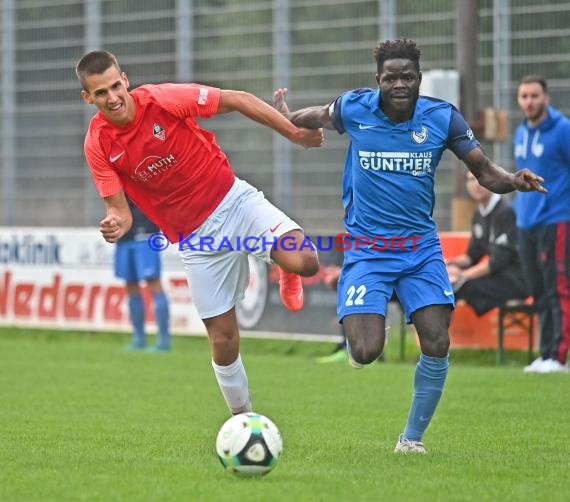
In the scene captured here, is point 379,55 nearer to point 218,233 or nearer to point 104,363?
point 218,233

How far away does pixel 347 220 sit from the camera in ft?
26.1

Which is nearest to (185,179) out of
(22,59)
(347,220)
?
(347,220)

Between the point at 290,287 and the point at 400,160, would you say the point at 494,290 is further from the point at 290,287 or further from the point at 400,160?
the point at 400,160

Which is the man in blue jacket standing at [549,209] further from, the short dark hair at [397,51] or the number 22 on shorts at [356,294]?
the number 22 on shorts at [356,294]

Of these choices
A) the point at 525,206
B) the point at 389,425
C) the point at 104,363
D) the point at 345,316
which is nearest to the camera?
the point at 345,316

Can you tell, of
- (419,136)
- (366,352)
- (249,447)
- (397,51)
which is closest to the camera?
(249,447)

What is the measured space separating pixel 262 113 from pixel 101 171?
1.00m

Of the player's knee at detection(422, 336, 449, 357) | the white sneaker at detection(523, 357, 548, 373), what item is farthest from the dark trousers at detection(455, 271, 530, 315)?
the player's knee at detection(422, 336, 449, 357)

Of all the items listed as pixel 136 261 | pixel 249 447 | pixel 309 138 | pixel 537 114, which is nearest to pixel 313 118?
pixel 309 138

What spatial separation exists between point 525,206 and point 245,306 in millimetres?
4359

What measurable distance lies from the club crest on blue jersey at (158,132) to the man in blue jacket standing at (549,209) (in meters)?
5.59

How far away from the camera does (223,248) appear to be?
8.06 metres

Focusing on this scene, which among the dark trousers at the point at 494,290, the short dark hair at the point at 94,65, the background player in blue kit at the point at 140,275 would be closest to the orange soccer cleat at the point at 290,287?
the short dark hair at the point at 94,65

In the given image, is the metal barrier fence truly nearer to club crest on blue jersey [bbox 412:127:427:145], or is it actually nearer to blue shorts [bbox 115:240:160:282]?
blue shorts [bbox 115:240:160:282]
